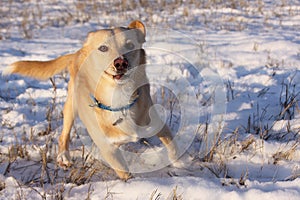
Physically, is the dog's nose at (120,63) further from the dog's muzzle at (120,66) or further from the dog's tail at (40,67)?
the dog's tail at (40,67)

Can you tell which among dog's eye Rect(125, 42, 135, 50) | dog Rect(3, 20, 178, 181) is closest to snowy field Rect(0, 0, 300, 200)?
dog Rect(3, 20, 178, 181)

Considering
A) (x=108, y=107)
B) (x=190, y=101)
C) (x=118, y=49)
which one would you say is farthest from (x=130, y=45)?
(x=190, y=101)

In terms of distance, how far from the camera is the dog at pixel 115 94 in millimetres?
2404

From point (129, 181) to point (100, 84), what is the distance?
771mm

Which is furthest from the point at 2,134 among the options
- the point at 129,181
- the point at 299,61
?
the point at 299,61

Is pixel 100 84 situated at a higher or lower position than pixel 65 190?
higher

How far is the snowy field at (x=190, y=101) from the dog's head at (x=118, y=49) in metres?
0.62

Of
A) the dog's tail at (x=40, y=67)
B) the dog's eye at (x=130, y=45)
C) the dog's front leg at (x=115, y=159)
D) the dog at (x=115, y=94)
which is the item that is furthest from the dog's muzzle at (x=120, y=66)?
the dog's tail at (x=40, y=67)

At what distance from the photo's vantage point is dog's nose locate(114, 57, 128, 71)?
231 centimetres

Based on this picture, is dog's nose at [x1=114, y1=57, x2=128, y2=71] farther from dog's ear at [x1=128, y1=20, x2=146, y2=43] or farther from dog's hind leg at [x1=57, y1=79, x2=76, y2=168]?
dog's hind leg at [x1=57, y1=79, x2=76, y2=168]

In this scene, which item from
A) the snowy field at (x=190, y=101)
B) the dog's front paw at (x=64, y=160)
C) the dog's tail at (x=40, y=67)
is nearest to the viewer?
the snowy field at (x=190, y=101)

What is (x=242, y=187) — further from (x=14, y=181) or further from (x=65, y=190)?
(x=14, y=181)

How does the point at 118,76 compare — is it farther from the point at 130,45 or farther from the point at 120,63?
the point at 130,45

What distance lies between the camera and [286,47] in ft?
16.3
